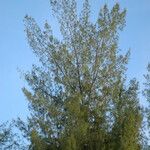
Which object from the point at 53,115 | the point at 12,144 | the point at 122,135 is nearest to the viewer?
the point at 122,135

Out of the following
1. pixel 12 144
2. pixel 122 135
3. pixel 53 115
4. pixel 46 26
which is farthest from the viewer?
pixel 46 26

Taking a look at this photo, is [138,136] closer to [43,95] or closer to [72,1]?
[43,95]

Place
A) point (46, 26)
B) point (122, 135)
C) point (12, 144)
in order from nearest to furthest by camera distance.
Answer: point (122, 135)
point (12, 144)
point (46, 26)

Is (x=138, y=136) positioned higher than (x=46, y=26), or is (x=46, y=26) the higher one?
(x=46, y=26)

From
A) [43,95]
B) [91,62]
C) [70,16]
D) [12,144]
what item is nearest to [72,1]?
[70,16]

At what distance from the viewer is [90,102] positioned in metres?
26.6

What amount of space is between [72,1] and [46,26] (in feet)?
6.62

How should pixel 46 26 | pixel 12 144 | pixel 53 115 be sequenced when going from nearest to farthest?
pixel 53 115
pixel 12 144
pixel 46 26

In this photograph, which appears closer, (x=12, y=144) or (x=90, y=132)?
(x=90, y=132)

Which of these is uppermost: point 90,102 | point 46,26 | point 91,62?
point 46,26

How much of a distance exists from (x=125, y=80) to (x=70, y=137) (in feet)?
15.0

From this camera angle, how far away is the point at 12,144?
27922mm

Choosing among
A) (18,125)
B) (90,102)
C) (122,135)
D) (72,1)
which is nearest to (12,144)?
(18,125)

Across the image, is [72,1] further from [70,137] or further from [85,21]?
[70,137]
